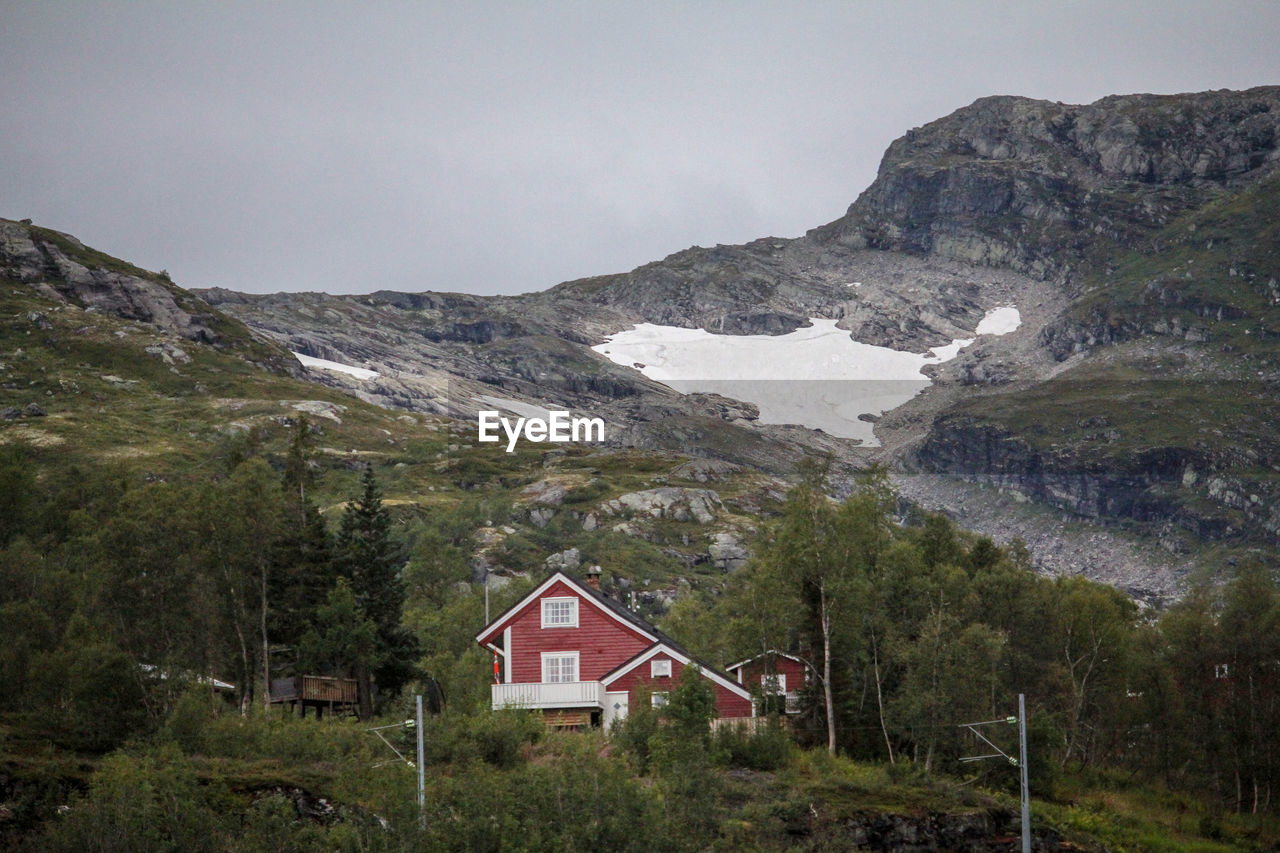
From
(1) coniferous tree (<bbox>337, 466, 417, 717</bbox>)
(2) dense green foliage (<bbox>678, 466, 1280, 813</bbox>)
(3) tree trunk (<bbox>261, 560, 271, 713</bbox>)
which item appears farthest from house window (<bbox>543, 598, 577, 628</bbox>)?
(3) tree trunk (<bbox>261, 560, 271, 713</bbox>)

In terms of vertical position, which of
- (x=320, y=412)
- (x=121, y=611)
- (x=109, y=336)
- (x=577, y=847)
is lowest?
(x=577, y=847)

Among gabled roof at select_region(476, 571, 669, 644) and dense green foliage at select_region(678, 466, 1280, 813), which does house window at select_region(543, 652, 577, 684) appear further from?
dense green foliage at select_region(678, 466, 1280, 813)

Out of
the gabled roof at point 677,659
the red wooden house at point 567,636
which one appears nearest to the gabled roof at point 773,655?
the gabled roof at point 677,659

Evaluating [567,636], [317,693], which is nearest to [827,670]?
[567,636]

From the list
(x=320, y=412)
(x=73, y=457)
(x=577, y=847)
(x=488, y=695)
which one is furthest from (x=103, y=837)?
(x=320, y=412)

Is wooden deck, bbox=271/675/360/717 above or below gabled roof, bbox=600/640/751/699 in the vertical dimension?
below

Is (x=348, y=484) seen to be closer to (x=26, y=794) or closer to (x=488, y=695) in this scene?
(x=488, y=695)

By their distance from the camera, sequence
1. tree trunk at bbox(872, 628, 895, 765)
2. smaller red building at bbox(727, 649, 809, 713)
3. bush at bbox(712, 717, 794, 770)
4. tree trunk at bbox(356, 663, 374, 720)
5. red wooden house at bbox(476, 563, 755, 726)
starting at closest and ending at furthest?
bush at bbox(712, 717, 794, 770) → tree trunk at bbox(872, 628, 895, 765) → tree trunk at bbox(356, 663, 374, 720) → smaller red building at bbox(727, 649, 809, 713) → red wooden house at bbox(476, 563, 755, 726)
